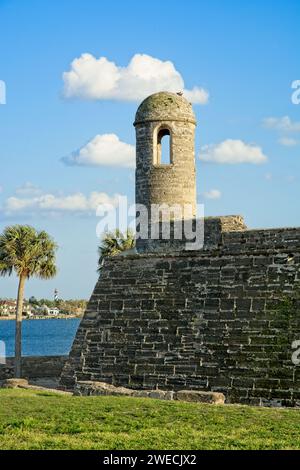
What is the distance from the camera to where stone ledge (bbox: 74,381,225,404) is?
12.9m

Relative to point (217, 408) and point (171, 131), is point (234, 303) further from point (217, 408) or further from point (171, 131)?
point (171, 131)

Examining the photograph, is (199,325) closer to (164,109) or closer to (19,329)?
(164,109)

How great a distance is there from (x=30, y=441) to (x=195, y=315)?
7031 millimetres

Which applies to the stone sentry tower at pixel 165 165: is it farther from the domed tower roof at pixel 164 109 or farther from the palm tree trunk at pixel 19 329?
the palm tree trunk at pixel 19 329

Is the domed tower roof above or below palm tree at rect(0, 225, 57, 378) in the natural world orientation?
above

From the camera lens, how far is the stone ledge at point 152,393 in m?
12.9

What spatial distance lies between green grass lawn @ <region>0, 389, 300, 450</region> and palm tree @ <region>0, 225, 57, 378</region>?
15525 mm

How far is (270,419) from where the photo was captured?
1082 centimetres

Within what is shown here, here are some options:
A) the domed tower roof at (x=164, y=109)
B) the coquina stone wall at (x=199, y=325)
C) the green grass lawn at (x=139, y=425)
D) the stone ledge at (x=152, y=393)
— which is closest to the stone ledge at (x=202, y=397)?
the stone ledge at (x=152, y=393)

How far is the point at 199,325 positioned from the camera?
15688 millimetres

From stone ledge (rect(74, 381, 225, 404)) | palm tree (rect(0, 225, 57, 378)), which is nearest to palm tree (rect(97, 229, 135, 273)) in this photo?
palm tree (rect(0, 225, 57, 378))

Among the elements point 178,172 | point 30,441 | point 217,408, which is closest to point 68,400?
point 217,408

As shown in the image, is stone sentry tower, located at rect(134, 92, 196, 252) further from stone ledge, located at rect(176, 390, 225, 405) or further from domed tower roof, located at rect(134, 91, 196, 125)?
stone ledge, located at rect(176, 390, 225, 405)

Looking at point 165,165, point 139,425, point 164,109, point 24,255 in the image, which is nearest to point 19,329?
point 24,255
